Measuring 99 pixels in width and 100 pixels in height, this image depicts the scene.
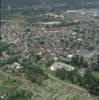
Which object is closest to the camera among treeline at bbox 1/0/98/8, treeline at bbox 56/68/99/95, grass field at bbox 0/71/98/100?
grass field at bbox 0/71/98/100

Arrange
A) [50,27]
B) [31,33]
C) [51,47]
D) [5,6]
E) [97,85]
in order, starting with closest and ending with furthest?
[97,85]
[51,47]
[31,33]
[50,27]
[5,6]

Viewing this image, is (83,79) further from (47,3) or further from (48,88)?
(47,3)

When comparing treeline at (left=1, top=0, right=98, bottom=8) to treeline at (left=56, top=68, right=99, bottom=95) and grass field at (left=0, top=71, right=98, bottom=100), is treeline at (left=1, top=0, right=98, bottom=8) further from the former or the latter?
grass field at (left=0, top=71, right=98, bottom=100)

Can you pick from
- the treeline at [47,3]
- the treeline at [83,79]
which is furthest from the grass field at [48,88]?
the treeline at [47,3]

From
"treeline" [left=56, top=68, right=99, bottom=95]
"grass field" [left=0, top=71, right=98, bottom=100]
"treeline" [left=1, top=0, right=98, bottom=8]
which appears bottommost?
"grass field" [left=0, top=71, right=98, bottom=100]

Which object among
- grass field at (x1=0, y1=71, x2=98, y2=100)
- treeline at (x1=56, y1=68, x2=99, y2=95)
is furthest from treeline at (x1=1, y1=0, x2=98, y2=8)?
grass field at (x1=0, y1=71, x2=98, y2=100)

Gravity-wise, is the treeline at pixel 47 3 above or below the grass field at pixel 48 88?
above

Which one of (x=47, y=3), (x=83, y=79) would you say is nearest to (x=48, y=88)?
(x=83, y=79)

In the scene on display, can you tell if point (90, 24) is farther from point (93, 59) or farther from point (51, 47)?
point (93, 59)

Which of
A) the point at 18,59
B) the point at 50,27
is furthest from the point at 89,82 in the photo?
the point at 50,27

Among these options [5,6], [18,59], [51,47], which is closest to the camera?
[18,59]

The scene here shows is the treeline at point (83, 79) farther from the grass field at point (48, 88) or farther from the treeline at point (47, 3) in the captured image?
the treeline at point (47, 3)
